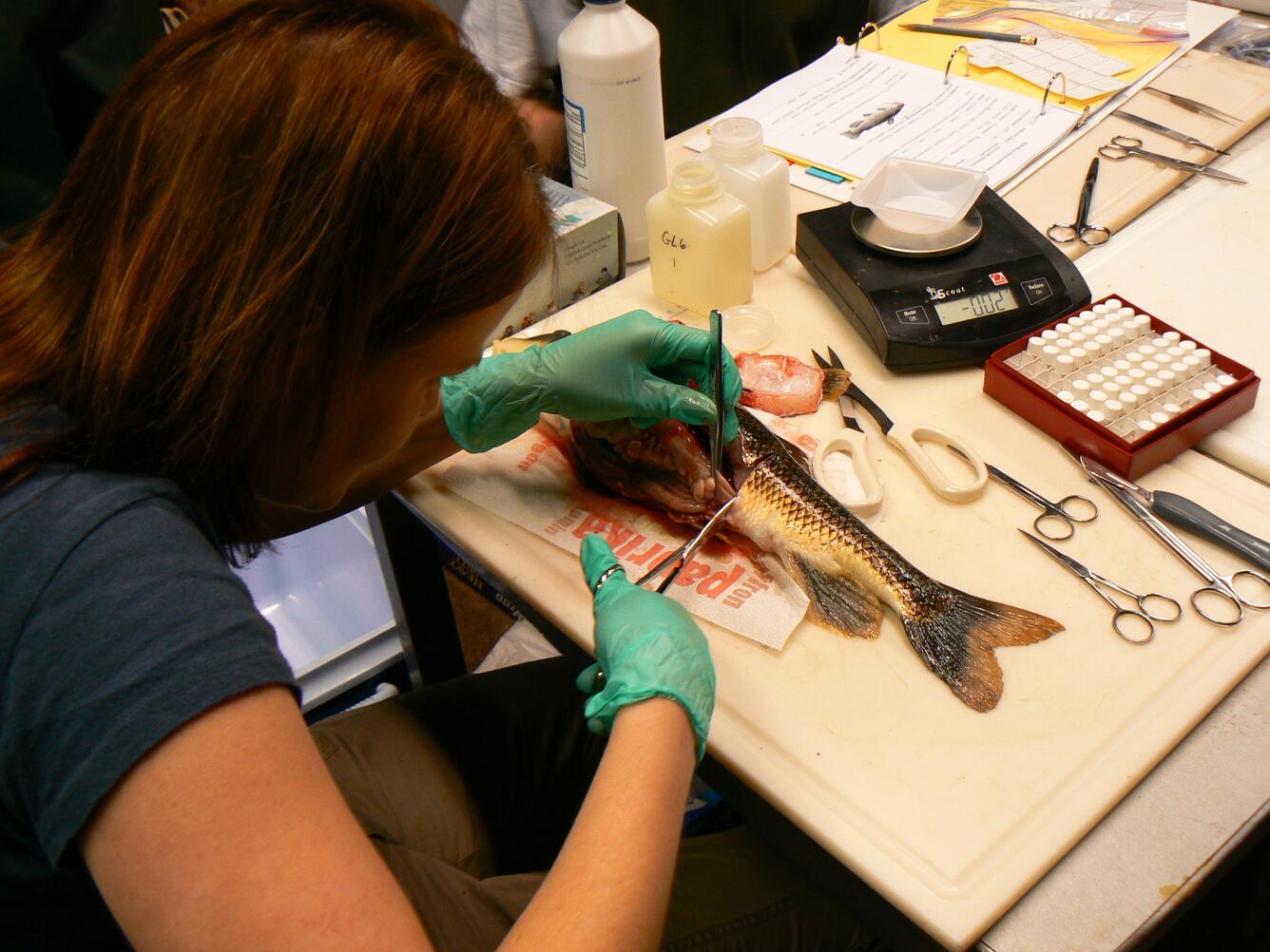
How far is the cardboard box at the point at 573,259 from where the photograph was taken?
1520 mm

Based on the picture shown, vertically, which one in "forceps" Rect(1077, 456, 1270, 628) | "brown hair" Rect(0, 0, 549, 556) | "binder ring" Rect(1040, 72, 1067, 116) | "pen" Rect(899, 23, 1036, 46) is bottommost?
"forceps" Rect(1077, 456, 1270, 628)

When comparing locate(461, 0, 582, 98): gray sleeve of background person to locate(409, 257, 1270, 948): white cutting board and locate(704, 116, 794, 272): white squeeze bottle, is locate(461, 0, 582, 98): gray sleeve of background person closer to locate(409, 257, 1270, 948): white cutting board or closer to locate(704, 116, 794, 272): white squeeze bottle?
locate(704, 116, 794, 272): white squeeze bottle

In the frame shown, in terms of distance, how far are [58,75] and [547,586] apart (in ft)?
4.69

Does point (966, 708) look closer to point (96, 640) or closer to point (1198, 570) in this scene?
point (1198, 570)

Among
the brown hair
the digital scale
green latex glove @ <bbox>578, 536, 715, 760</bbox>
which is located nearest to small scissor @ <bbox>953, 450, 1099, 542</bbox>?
the digital scale

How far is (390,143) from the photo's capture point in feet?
2.63

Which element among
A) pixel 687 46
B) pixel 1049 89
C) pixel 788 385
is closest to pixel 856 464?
pixel 788 385

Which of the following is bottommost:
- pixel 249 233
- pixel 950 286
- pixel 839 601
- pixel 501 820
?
pixel 501 820

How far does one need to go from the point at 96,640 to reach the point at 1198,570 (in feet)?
3.33

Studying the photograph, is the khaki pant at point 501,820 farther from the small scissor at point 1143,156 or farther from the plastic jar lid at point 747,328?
the small scissor at point 1143,156

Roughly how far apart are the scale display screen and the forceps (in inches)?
11.3

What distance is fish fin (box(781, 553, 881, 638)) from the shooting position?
1.04 metres

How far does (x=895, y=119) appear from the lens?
1.87 metres

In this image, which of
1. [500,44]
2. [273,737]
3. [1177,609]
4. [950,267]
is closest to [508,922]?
[273,737]
